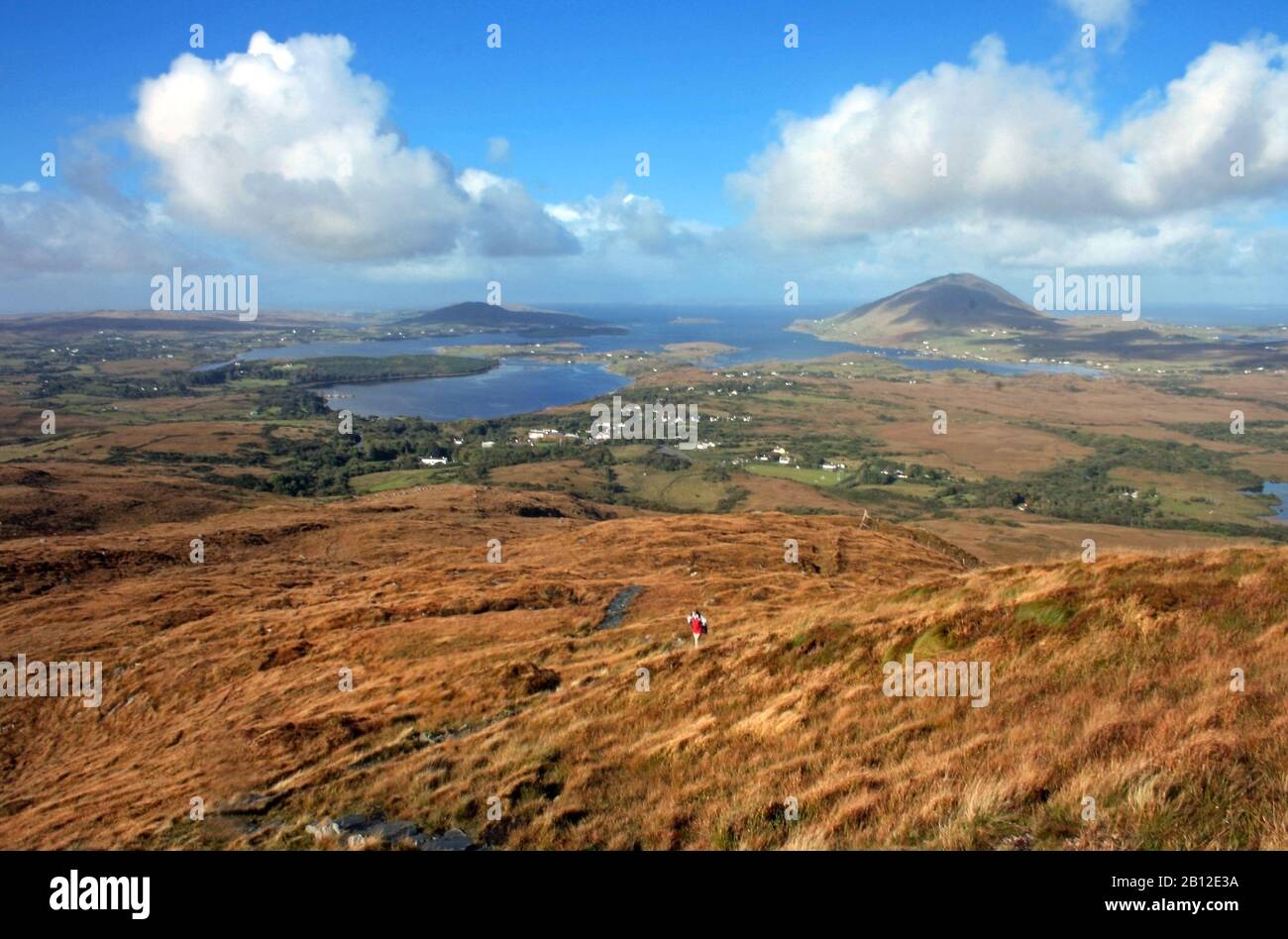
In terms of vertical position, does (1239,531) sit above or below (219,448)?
below

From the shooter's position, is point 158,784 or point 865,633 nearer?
point 158,784

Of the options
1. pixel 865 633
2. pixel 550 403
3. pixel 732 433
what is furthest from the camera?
pixel 550 403

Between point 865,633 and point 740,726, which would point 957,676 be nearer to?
point 865,633
